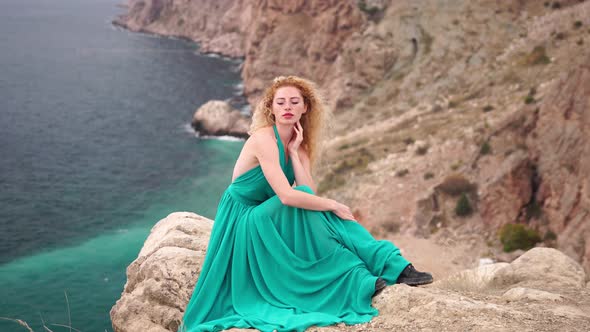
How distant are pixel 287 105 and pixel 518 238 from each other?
1687 centimetres

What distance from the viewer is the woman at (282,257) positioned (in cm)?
705

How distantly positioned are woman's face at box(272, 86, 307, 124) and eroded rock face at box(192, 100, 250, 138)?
162ft

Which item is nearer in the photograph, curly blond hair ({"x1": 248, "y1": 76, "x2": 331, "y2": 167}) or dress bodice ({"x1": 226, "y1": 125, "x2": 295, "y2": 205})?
dress bodice ({"x1": 226, "y1": 125, "x2": 295, "y2": 205})

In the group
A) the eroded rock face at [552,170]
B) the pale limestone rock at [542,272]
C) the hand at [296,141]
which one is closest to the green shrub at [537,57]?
the eroded rock face at [552,170]

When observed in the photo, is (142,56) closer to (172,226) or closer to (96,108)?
(96,108)

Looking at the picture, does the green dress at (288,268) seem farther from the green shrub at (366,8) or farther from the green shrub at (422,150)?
the green shrub at (366,8)

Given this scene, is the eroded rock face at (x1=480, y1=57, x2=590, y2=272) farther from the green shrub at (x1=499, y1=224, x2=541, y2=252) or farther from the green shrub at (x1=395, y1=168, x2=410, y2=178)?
the green shrub at (x1=395, y1=168, x2=410, y2=178)

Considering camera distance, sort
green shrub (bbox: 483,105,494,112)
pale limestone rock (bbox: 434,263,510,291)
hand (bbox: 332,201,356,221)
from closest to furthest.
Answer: hand (bbox: 332,201,356,221), pale limestone rock (bbox: 434,263,510,291), green shrub (bbox: 483,105,494,112)

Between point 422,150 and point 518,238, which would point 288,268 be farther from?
point 422,150

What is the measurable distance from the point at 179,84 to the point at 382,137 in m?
40.7

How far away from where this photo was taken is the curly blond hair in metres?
7.88

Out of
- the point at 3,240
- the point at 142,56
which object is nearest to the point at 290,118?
the point at 3,240

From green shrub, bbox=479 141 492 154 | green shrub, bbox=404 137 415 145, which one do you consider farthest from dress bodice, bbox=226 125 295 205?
green shrub, bbox=404 137 415 145

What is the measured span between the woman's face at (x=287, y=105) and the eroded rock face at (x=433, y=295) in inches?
92.7
